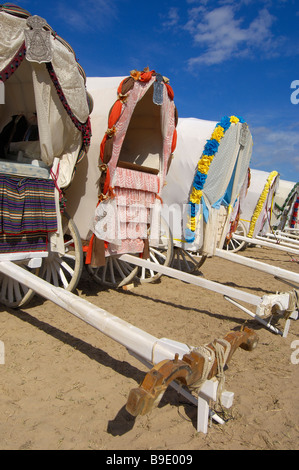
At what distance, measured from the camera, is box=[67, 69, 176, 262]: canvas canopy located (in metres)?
3.52

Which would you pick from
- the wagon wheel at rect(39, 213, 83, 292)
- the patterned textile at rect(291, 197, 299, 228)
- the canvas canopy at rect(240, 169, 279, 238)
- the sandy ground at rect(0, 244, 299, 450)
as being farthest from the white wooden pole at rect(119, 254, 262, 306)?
the patterned textile at rect(291, 197, 299, 228)

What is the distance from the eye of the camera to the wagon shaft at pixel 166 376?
141cm

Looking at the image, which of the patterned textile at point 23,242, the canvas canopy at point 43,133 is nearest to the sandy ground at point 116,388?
the patterned textile at point 23,242

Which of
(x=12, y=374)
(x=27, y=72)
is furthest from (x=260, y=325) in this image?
(x=27, y=72)

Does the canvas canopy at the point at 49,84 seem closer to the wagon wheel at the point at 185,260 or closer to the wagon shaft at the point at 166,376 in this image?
the wagon shaft at the point at 166,376

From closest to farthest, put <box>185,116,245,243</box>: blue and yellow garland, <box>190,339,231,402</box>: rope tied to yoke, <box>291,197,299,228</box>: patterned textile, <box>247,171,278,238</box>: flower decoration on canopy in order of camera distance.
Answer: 1. <box>190,339,231,402</box>: rope tied to yoke
2. <box>185,116,245,243</box>: blue and yellow garland
3. <box>247,171,278,238</box>: flower decoration on canopy
4. <box>291,197,299,228</box>: patterned textile

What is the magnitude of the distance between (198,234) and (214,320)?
53.4 inches

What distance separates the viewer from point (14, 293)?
3.51 metres

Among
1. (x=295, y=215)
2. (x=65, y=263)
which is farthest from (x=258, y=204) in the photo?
(x=65, y=263)

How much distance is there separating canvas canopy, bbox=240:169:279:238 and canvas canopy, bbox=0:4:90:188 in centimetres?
632

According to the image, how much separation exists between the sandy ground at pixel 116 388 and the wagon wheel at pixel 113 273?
0.43 metres

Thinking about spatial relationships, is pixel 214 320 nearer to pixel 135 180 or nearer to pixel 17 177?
pixel 135 180

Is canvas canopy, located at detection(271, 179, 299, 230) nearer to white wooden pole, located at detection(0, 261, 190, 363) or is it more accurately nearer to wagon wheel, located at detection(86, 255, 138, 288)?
wagon wheel, located at detection(86, 255, 138, 288)

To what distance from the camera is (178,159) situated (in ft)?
16.3
